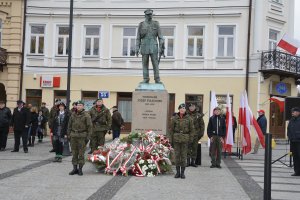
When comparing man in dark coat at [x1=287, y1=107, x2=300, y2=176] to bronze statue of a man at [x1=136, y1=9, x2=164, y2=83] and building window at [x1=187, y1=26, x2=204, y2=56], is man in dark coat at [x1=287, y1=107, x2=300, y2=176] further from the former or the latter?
building window at [x1=187, y1=26, x2=204, y2=56]

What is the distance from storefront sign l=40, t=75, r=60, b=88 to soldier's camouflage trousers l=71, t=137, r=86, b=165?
18495 mm

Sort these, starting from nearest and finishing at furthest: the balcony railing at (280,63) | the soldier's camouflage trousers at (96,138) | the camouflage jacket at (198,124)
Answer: the camouflage jacket at (198,124) < the soldier's camouflage trousers at (96,138) < the balcony railing at (280,63)

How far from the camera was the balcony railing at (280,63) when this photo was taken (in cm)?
2755

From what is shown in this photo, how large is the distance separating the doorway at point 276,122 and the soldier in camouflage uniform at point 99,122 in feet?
50.1

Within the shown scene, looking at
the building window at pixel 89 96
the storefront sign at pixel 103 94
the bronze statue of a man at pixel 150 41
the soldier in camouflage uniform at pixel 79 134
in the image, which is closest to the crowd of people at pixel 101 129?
the soldier in camouflage uniform at pixel 79 134

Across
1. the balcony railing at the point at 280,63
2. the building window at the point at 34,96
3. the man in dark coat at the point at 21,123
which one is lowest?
the man in dark coat at the point at 21,123

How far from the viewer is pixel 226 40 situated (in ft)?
94.1

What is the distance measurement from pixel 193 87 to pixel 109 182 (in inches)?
721

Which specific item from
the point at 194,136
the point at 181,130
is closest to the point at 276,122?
the point at 194,136

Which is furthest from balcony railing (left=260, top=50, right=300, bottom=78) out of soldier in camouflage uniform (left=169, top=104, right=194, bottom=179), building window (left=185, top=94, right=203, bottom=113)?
Answer: soldier in camouflage uniform (left=169, top=104, right=194, bottom=179)

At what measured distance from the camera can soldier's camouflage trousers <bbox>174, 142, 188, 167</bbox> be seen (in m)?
11.7

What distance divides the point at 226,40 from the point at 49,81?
1073 centimetres

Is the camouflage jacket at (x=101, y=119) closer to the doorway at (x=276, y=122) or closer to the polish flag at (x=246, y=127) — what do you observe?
the polish flag at (x=246, y=127)

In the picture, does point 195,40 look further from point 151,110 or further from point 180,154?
point 180,154
